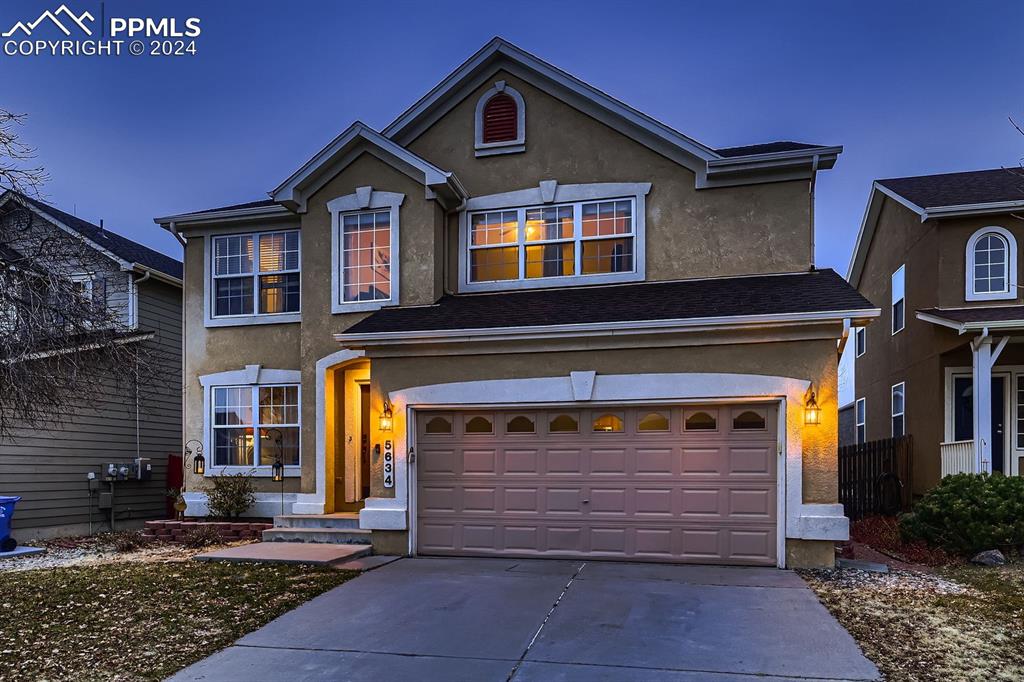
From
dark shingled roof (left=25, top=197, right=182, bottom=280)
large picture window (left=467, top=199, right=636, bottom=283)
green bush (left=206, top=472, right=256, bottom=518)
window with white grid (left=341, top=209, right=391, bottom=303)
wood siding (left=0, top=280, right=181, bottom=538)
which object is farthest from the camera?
dark shingled roof (left=25, top=197, right=182, bottom=280)

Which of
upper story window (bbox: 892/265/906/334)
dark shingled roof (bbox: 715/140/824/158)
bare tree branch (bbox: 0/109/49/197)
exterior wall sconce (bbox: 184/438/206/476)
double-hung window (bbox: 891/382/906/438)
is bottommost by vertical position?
exterior wall sconce (bbox: 184/438/206/476)

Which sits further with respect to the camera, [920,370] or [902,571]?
[920,370]

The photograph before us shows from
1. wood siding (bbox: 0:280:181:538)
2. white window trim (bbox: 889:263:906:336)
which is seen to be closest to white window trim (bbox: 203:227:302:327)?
wood siding (bbox: 0:280:181:538)

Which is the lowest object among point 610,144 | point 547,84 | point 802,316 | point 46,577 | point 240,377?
point 46,577

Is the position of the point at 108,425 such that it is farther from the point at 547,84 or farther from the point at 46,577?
the point at 547,84

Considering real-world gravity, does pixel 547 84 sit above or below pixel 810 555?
above

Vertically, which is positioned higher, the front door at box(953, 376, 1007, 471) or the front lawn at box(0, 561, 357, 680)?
the front door at box(953, 376, 1007, 471)

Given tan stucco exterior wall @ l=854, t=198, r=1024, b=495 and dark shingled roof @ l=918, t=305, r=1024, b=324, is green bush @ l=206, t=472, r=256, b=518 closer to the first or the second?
dark shingled roof @ l=918, t=305, r=1024, b=324

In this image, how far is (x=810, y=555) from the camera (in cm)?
967

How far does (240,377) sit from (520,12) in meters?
81.8

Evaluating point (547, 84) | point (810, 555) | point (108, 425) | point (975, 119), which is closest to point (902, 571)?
point (810, 555)

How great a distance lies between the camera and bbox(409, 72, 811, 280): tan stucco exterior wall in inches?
459

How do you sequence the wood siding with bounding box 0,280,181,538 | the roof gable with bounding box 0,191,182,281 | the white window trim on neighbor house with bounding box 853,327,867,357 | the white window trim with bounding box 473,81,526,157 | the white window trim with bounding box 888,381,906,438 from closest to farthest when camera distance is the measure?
the white window trim with bounding box 473,81,526,157
the wood siding with bounding box 0,280,181,538
the roof gable with bounding box 0,191,182,281
the white window trim with bounding box 888,381,906,438
the white window trim on neighbor house with bounding box 853,327,867,357

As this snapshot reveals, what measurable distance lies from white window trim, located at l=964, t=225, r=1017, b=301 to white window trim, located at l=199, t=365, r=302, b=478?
12.8 metres
